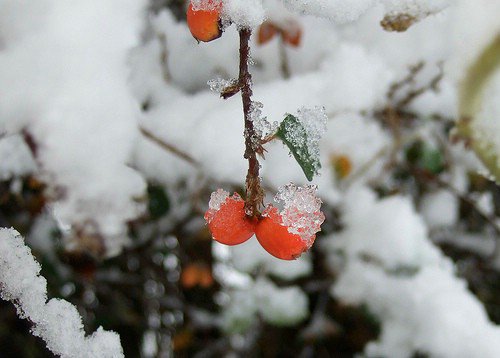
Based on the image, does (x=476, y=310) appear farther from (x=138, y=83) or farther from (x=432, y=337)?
(x=138, y=83)

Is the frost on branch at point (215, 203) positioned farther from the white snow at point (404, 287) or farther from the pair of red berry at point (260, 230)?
the white snow at point (404, 287)

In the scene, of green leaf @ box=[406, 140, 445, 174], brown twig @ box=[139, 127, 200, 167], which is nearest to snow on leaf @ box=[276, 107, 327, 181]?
brown twig @ box=[139, 127, 200, 167]

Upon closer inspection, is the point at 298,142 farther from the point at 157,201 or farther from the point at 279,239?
the point at 157,201

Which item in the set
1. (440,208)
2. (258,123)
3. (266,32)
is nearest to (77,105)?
(266,32)

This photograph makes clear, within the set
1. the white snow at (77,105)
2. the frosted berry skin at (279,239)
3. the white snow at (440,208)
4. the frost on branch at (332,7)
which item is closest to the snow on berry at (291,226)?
the frosted berry skin at (279,239)

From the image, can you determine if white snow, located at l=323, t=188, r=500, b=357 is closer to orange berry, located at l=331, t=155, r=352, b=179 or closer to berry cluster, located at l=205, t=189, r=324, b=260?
orange berry, located at l=331, t=155, r=352, b=179

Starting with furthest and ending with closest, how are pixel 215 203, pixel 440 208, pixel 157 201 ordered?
pixel 440 208, pixel 157 201, pixel 215 203

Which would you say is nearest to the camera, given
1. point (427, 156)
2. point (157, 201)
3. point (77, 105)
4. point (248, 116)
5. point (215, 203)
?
point (248, 116)
